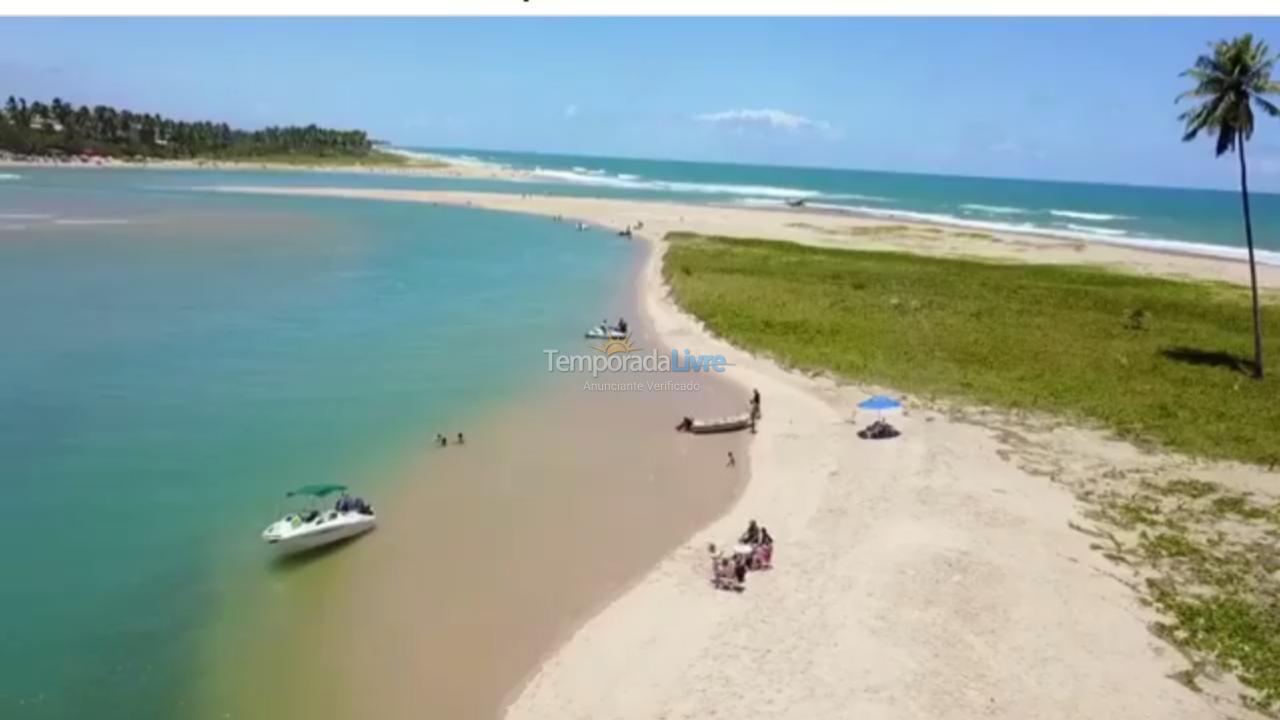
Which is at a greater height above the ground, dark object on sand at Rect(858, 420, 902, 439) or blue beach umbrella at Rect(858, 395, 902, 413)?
blue beach umbrella at Rect(858, 395, 902, 413)

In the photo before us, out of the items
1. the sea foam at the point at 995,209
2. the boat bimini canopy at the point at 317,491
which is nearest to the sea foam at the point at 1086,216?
the sea foam at the point at 995,209

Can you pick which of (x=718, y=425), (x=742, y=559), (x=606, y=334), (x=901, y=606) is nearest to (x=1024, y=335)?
(x=606, y=334)

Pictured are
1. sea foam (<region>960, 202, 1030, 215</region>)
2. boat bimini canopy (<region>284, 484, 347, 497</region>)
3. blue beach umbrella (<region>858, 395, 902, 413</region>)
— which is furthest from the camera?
sea foam (<region>960, 202, 1030, 215</region>)

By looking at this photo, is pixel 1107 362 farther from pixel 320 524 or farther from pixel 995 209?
pixel 995 209

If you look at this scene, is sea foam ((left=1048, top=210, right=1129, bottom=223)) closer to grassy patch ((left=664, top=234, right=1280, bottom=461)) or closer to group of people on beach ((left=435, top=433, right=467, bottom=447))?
grassy patch ((left=664, top=234, right=1280, bottom=461))

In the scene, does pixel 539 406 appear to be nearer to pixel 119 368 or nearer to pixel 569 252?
pixel 119 368

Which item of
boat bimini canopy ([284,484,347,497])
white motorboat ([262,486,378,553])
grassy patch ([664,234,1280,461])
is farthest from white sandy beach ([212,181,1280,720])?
boat bimini canopy ([284,484,347,497])
